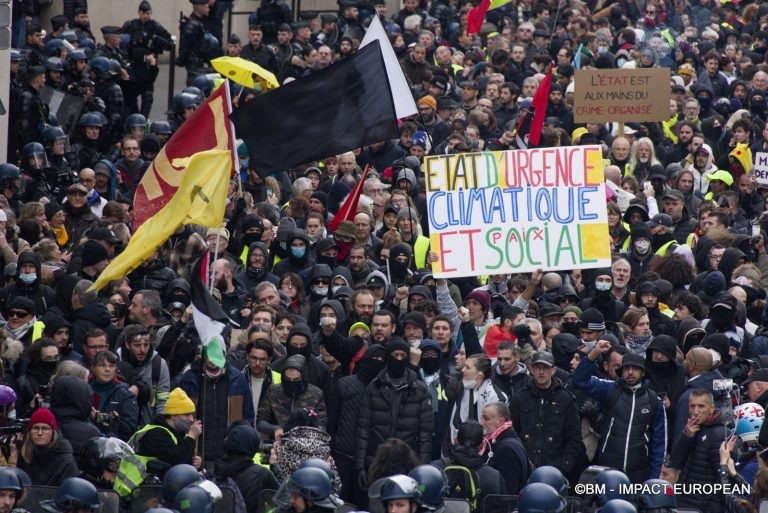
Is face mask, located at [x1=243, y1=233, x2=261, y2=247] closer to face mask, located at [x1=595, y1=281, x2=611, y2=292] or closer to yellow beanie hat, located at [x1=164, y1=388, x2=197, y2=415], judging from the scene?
face mask, located at [x1=595, y1=281, x2=611, y2=292]

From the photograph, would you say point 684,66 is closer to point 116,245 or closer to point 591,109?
point 591,109

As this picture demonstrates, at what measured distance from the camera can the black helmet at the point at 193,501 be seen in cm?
952

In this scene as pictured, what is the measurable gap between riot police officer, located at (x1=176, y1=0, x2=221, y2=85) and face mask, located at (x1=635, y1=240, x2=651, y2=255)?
867 centimetres

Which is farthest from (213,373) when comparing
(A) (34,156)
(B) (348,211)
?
(A) (34,156)

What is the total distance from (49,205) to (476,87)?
8.03m

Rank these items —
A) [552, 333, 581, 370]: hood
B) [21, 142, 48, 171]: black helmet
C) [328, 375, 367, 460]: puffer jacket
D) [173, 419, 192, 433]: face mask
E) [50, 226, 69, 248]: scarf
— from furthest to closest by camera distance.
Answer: [21, 142, 48, 171]: black helmet
[50, 226, 69, 248]: scarf
[552, 333, 581, 370]: hood
[328, 375, 367, 460]: puffer jacket
[173, 419, 192, 433]: face mask

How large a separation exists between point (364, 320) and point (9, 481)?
15.3 feet

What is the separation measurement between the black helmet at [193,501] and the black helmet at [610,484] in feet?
7.46

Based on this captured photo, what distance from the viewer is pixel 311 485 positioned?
9.65 m

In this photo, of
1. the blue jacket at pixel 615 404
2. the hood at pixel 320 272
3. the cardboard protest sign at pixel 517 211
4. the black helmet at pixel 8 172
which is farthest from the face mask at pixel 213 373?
the black helmet at pixel 8 172

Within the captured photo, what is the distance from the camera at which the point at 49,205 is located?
51.3ft

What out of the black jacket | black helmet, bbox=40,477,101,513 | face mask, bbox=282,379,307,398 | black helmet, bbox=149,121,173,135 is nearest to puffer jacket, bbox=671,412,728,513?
the black jacket

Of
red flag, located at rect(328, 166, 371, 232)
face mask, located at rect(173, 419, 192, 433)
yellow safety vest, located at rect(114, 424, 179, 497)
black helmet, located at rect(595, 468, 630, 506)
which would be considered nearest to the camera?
black helmet, located at rect(595, 468, 630, 506)

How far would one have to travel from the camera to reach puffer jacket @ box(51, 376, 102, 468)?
37.3 feet
